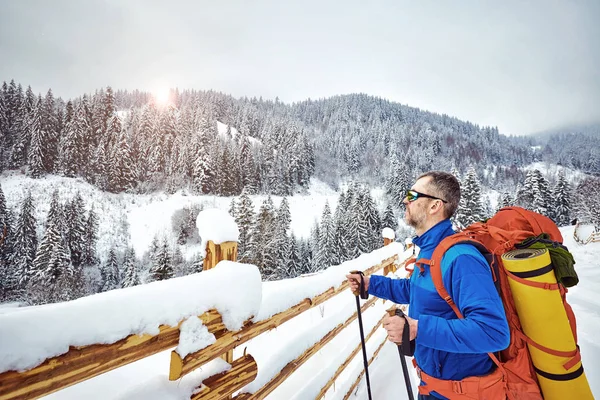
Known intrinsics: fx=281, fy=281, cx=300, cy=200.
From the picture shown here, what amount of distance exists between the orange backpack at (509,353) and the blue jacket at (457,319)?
0.06m

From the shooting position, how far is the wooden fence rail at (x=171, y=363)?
96cm

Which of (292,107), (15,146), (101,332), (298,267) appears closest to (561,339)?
(101,332)

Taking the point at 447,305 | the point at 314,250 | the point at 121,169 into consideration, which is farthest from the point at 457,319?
the point at 121,169

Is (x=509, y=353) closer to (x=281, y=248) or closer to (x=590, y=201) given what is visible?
(x=281, y=248)

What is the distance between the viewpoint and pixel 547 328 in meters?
1.90

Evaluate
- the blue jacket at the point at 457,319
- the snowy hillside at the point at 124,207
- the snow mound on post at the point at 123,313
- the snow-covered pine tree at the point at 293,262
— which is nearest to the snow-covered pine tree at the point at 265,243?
the snow-covered pine tree at the point at 293,262

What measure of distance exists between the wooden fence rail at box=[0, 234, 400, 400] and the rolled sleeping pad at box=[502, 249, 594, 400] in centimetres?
183

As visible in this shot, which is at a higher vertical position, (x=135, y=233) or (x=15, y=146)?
(x=15, y=146)

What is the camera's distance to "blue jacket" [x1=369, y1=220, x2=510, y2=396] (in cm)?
168

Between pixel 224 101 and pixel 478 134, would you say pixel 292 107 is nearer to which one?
pixel 224 101

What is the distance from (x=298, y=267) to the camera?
48.6 meters

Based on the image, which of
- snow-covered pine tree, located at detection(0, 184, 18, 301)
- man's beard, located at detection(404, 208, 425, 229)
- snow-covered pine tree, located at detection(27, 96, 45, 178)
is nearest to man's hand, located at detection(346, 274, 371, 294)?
man's beard, located at detection(404, 208, 425, 229)

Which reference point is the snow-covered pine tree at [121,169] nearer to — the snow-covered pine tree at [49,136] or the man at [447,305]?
the snow-covered pine tree at [49,136]

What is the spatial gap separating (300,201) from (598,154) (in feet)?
573
